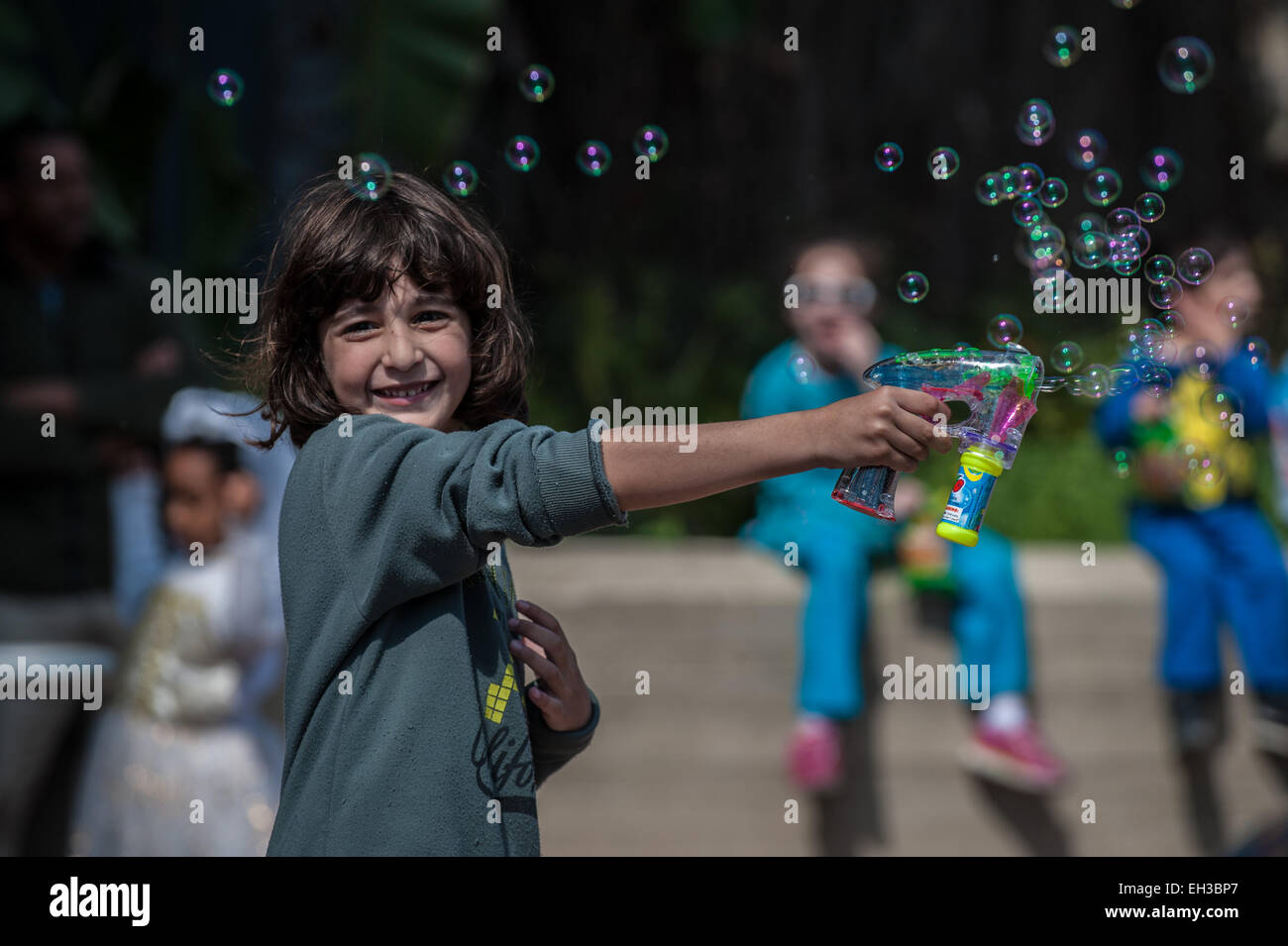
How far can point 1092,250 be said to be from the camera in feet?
7.56

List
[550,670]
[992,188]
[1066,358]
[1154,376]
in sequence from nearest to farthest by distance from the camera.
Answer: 1. [550,670]
2. [1154,376]
3. [1066,358]
4. [992,188]

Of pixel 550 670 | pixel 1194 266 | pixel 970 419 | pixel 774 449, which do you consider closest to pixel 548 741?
pixel 550 670

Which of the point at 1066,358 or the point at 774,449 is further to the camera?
the point at 1066,358

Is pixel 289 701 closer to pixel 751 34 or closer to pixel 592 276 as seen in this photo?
pixel 592 276

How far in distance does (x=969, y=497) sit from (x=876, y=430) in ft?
0.69

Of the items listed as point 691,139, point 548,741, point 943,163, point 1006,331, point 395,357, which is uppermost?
point 691,139

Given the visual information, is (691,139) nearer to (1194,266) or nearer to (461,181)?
Answer: (1194,266)

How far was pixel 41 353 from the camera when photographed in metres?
4.16

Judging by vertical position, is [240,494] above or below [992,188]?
above

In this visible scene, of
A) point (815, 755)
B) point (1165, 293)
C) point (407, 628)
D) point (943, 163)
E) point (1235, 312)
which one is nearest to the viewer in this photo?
point (407, 628)

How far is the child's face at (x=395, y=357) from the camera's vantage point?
1.75 meters

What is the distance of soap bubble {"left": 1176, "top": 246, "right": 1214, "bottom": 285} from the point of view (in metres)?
2.45

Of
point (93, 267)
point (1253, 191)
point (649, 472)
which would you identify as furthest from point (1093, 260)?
point (1253, 191)

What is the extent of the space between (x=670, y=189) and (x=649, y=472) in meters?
5.98
